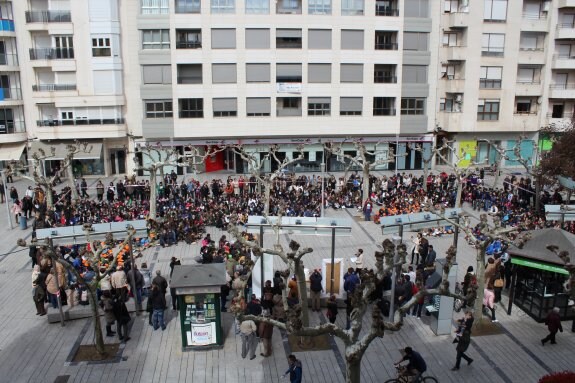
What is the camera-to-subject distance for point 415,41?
43594mm

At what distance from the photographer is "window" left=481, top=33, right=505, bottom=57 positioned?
44.1 metres

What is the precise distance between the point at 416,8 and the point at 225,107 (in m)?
18.0

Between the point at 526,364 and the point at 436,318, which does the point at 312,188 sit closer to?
the point at 436,318

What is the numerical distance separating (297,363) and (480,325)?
7258 mm

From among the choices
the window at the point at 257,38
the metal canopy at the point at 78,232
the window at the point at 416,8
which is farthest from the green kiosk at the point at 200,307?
the window at the point at 416,8

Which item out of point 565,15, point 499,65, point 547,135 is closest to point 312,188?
point 499,65

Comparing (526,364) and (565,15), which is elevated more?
(565,15)

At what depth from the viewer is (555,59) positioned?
148ft

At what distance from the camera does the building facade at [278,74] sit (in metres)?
40.6

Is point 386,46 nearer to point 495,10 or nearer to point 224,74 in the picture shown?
point 495,10

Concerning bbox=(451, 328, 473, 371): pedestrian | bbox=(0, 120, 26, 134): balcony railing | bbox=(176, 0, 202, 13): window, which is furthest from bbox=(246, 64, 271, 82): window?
bbox=(451, 328, 473, 371): pedestrian

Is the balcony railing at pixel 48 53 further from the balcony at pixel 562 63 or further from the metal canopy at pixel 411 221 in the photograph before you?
the balcony at pixel 562 63

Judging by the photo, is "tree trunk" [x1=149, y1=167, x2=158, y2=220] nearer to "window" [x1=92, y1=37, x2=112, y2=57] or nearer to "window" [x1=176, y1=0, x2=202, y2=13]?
"window" [x1=92, y1=37, x2=112, y2=57]

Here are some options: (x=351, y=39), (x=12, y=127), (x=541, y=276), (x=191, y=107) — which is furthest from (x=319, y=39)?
(x=541, y=276)
